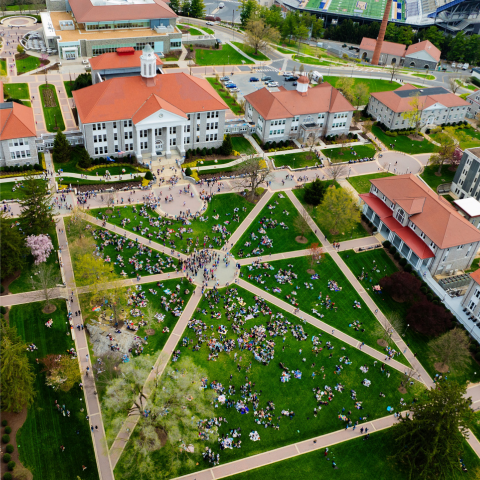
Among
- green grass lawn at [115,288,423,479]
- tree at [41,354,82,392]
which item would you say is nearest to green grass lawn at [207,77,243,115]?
green grass lawn at [115,288,423,479]

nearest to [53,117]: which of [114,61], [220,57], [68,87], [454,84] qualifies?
[68,87]

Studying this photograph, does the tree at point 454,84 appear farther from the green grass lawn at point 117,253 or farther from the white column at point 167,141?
the green grass lawn at point 117,253

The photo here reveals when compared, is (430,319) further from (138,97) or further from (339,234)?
(138,97)

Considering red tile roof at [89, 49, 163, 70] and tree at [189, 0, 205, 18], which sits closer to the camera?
red tile roof at [89, 49, 163, 70]

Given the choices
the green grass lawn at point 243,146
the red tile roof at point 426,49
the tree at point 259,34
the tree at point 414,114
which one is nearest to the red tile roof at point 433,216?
the green grass lawn at point 243,146

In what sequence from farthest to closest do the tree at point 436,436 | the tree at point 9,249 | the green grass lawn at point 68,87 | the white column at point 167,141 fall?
1. the green grass lawn at point 68,87
2. the white column at point 167,141
3. the tree at point 9,249
4. the tree at point 436,436

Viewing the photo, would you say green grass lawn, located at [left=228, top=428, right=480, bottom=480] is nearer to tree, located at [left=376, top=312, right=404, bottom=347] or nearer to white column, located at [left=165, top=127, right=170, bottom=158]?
tree, located at [left=376, top=312, right=404, bottom=347]
